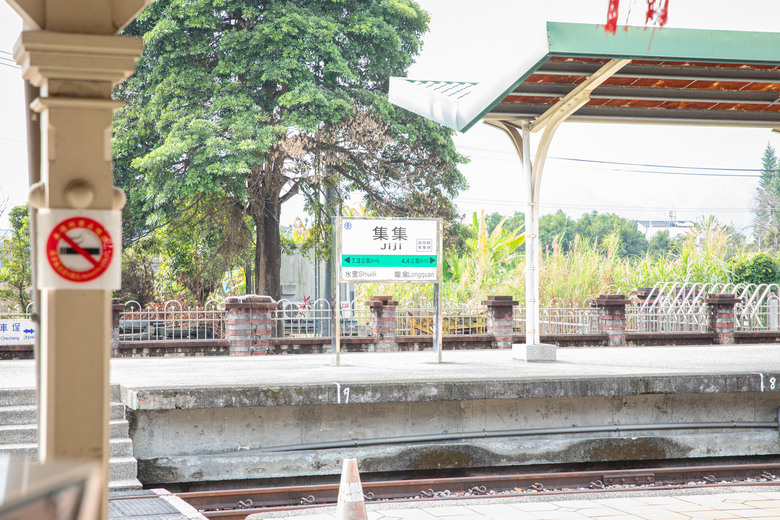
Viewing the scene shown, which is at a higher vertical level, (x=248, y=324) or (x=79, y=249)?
(x=79, y=249)

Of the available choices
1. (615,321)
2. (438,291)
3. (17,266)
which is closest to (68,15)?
(438,291)

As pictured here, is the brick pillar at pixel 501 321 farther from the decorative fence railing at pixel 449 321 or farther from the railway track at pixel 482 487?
the railway track at pixel 482 487

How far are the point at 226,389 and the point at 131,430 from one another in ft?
3.23

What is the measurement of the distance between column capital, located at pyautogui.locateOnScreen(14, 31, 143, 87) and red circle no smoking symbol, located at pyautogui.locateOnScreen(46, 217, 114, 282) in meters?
0.50

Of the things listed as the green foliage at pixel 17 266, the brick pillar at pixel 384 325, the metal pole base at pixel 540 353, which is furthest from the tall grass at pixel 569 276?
the green foliage at pixel 17 266

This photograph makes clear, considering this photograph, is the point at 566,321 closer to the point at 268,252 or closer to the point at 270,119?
the point at 268,252

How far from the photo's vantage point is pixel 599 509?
5.75 meters

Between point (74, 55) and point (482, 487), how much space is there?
19.4 ft

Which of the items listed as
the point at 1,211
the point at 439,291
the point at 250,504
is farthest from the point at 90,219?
the point at 1,211

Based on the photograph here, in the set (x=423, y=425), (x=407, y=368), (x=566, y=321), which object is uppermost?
(x=566, y=321)

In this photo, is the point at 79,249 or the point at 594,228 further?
the point at 594,228

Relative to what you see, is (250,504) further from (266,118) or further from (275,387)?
(266,118)

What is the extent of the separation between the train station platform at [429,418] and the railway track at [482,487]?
1.60 ft

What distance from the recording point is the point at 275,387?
7.57 metres
